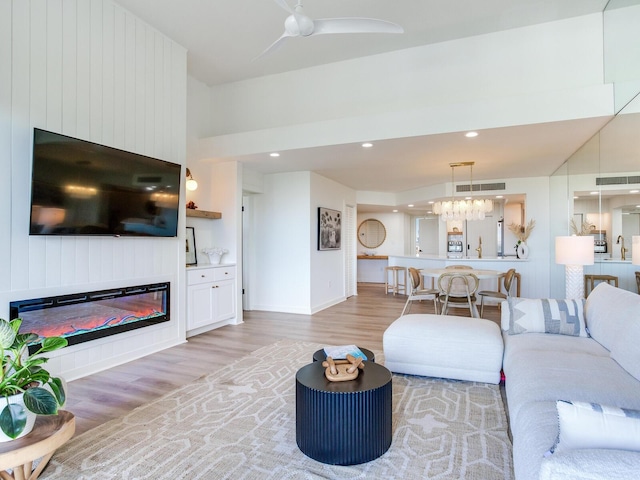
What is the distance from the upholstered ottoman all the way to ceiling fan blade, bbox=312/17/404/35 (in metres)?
2.47

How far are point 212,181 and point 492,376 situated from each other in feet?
15.2

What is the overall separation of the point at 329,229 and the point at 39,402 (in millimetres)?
5755

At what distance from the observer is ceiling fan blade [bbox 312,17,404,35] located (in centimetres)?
278

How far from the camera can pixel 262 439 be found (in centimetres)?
230

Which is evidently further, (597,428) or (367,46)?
(367,46)

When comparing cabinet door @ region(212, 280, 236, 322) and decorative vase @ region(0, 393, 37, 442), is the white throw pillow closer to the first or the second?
decorative vase @ region(0, 393, 37, 442)

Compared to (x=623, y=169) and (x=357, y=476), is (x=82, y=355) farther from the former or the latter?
(x=623, y=169)

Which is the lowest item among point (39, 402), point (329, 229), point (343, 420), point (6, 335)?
point (343, 420)

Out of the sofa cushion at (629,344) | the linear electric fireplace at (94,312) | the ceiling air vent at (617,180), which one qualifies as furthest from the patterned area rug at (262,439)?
the ceiling air vent at (617,180)

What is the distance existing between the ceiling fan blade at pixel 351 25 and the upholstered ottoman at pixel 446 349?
2474mm

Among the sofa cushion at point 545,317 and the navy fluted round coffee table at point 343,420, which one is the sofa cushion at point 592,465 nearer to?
the navy fluted round coffee table at point 343,420

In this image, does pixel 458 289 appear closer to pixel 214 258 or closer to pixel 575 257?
pixel 575 257

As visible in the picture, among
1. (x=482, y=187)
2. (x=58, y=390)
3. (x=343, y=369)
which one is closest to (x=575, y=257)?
(x=343, y=369)

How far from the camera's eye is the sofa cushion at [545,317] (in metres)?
3.00
